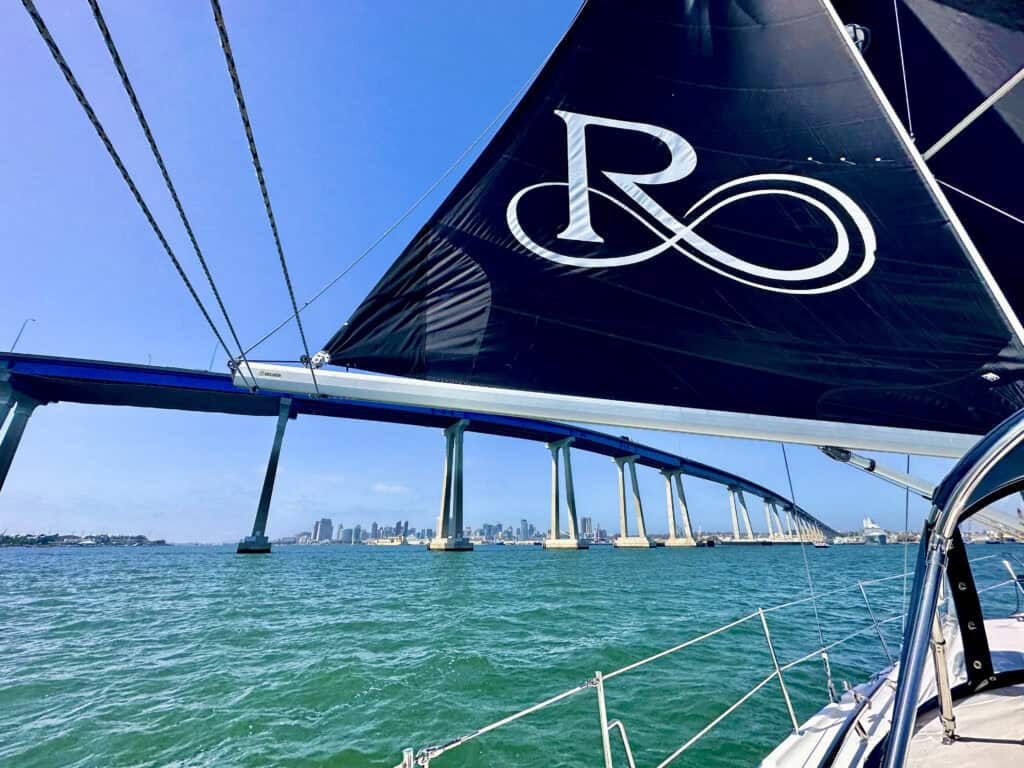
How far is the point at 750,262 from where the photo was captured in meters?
2.88

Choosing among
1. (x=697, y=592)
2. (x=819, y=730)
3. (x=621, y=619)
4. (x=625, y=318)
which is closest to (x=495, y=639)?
(x=621, y=619)

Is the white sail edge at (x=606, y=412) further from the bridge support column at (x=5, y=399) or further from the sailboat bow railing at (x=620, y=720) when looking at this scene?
the bridge support column at (x=5, y=399)

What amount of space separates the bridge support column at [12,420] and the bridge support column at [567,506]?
45100 millimetres

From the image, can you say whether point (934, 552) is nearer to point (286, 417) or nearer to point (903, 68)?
point (903, 68)

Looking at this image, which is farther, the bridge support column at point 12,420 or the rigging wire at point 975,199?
the bridge support column at point 12,420

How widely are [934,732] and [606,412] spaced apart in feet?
6.12

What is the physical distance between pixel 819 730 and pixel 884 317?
240cm

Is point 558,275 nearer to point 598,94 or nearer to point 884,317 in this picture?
point 598,94

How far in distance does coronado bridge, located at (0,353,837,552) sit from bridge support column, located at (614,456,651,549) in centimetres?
12


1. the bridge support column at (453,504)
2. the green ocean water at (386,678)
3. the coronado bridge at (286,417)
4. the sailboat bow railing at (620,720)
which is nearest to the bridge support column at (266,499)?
the coronado bridge at (286,417)

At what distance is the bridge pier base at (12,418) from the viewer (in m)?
32.8

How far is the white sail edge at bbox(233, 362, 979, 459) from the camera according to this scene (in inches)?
97.4

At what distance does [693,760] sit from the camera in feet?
12.2

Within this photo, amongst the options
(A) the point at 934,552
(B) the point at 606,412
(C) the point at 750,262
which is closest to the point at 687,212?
(C) the point at 750,262
